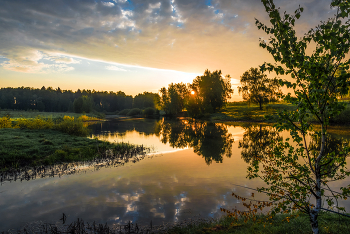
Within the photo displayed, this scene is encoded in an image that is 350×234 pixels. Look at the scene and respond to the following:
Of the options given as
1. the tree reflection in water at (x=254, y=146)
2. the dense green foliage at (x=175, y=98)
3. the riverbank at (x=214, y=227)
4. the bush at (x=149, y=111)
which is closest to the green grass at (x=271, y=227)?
the riverbank at (x=214, y=227)

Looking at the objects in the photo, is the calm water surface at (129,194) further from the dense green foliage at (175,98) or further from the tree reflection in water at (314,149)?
the dense green foliage at (175,98)

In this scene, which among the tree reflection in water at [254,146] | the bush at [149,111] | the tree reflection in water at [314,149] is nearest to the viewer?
the tree reflection in water at [314,149]

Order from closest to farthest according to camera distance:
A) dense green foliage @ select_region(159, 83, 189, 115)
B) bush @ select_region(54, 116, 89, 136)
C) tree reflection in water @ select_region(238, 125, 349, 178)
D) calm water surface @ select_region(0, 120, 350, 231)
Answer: tree reflection in water @ select_region(238, 125, 349, 178) < calm water surface @ select_region(0, 120, 350, 231) < bush @ select_region(54, 116, 89, 136) < dense green foliage @ select_region(159, 83, 189, 115)

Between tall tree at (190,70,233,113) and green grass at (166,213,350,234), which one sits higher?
tall tree at (190,70,233,113)

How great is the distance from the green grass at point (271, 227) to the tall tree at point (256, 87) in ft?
263

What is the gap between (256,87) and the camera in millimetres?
82250

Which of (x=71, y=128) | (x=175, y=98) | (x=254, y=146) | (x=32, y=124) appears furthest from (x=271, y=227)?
(x=175, y=98)

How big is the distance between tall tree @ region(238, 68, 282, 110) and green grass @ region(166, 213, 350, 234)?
8008 cm

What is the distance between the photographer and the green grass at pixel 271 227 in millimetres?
6444

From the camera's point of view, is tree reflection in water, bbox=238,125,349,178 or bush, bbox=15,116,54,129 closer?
tree reflection in water, bbox=238,125,349,178

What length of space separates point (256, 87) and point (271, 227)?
83.1 metres

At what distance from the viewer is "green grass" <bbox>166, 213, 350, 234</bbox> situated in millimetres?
6444

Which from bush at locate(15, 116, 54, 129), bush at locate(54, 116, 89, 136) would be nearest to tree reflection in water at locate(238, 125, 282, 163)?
bush at locate(54, 116, 89, 136)

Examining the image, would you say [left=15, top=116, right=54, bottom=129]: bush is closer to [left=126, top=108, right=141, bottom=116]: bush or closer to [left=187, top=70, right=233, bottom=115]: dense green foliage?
[left=187, top=70, right=233, bottom=115]: dense green foliage
